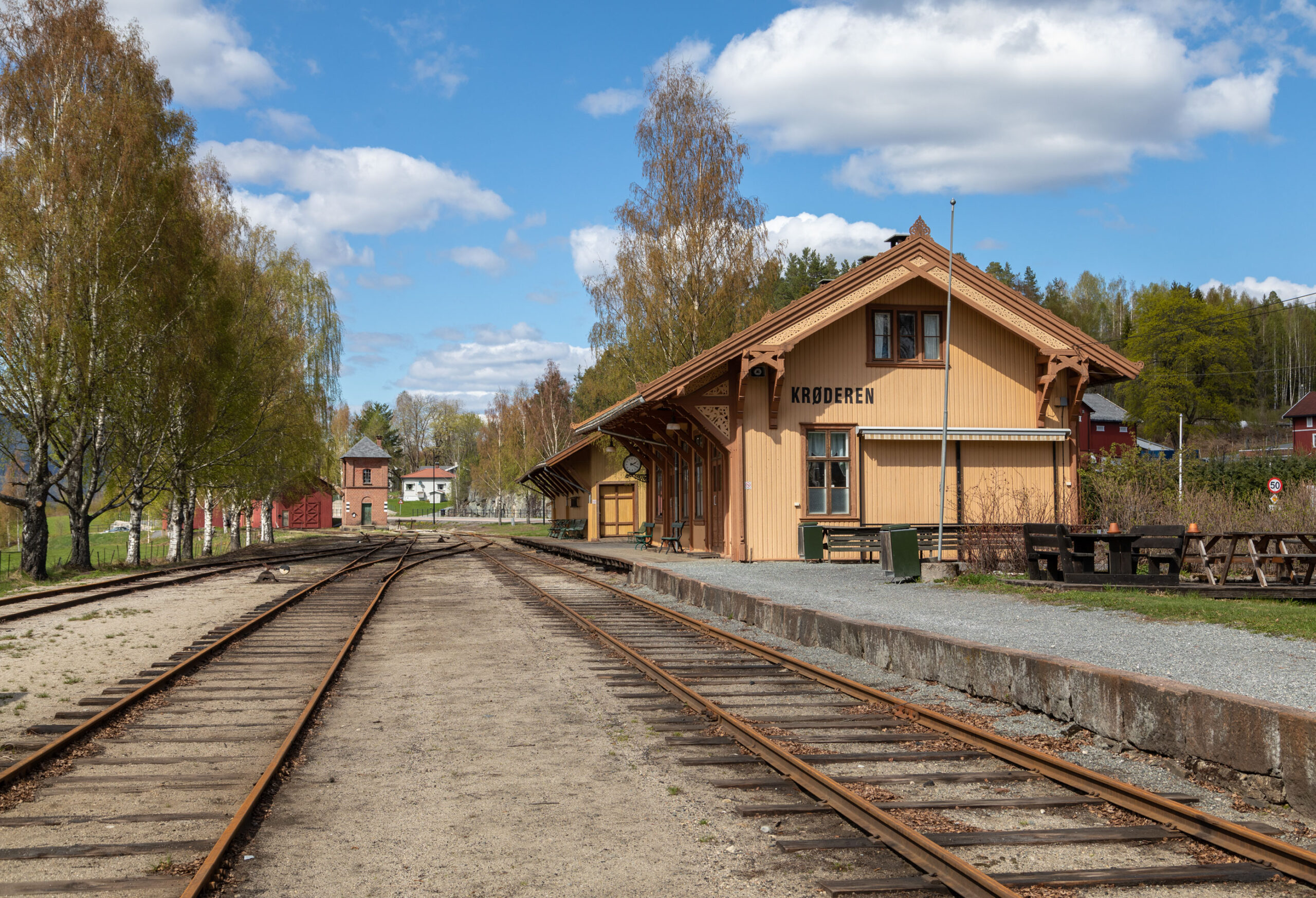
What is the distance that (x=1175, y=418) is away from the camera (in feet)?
254

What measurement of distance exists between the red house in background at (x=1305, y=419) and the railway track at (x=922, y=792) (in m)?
80.8

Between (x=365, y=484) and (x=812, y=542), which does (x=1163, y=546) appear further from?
(x=365, y=484)

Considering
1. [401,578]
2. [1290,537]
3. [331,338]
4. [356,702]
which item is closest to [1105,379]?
[1290,537]

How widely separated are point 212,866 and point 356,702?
4363 mm

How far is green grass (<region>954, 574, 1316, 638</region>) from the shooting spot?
1061 cm

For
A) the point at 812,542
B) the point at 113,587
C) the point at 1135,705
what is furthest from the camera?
the point at 812,542

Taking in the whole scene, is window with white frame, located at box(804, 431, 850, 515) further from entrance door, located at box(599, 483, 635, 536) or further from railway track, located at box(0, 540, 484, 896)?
entrance door, located at box(599, 483, 635, 536)

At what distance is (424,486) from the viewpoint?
134 meters

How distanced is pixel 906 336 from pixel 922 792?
2026cm

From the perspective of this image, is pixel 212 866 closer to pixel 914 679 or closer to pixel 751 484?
pixel 914 679

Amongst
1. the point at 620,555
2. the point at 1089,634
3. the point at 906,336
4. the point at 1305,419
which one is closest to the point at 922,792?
the point at 1089,634

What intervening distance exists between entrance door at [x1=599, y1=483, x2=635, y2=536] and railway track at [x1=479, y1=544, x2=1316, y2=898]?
3354 cm

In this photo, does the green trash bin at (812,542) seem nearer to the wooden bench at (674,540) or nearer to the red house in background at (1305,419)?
the wooden bench at (674,540)

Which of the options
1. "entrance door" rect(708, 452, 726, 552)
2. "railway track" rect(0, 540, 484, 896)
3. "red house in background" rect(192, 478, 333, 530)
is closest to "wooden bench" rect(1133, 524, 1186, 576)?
"railway track" rect(0, 540, 484, 896)
